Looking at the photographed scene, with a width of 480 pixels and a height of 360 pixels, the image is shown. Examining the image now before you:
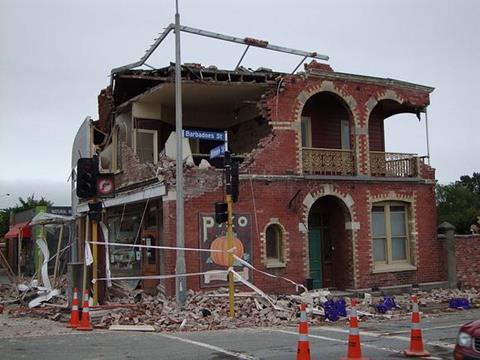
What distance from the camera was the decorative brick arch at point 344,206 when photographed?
20.6 meters

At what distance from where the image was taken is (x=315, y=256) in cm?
2248

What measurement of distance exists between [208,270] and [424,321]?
6464 millimetres

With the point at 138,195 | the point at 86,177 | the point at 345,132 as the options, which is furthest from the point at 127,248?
the point at 345,132

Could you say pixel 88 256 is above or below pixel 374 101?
below

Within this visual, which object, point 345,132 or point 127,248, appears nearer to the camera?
point 127,248

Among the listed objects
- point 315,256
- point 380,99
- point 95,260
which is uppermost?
point 380,99

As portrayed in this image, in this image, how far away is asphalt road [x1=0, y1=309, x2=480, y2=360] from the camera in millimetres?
10633

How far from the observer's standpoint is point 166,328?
1470 cm

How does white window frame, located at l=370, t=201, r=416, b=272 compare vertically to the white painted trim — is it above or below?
below

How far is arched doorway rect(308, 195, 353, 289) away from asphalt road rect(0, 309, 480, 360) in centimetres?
705

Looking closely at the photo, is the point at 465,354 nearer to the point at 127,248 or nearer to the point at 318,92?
the point at 318,92

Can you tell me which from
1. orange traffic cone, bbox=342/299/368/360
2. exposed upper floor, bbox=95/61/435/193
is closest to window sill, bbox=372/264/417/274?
exposed upper floor, bbox=95/61/435/193

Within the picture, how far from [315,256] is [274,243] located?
2558 millimetres

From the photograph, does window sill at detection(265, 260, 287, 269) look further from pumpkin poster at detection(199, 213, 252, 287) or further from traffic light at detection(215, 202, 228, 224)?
traffic light at detection(215, 202, 228, 224)
